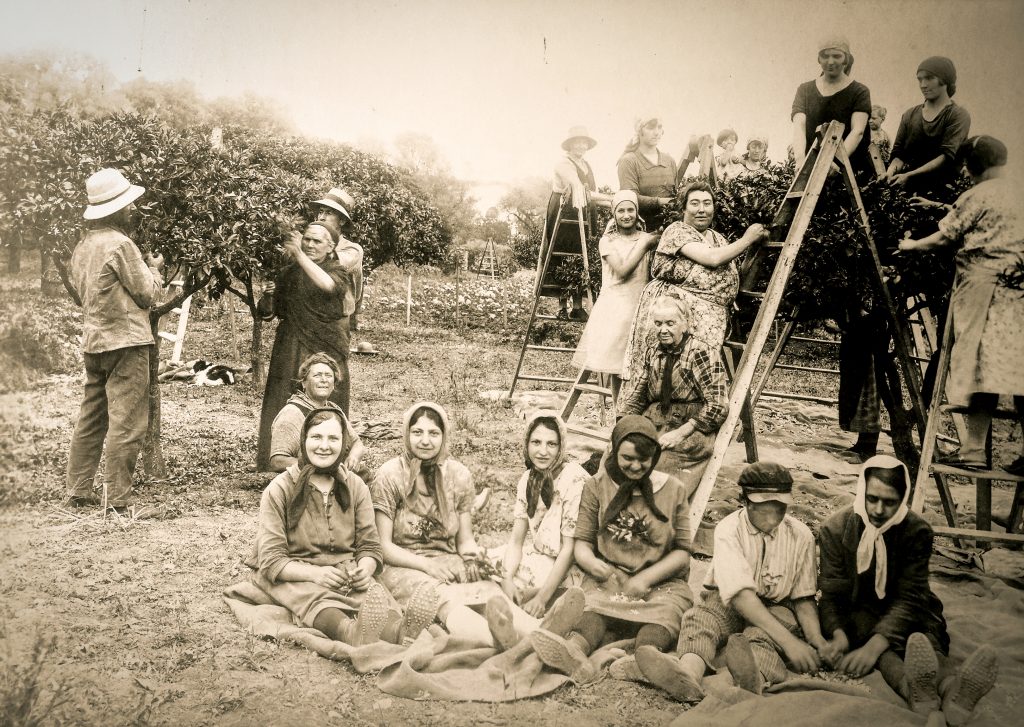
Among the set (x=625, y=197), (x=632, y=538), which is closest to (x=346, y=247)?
(x=625, y=197)

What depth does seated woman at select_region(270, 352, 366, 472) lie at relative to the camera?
11.7 ft

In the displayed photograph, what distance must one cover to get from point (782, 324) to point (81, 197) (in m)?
3.86

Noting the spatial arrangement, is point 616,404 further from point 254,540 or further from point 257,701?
point 257,701

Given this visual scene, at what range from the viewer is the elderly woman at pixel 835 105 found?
11.8 ft

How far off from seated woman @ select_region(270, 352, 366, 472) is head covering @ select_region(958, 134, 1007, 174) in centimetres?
319

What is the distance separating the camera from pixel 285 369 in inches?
149

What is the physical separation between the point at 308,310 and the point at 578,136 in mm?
1630

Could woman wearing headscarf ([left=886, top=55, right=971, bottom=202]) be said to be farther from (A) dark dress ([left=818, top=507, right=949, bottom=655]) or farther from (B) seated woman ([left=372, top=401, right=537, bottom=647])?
(B) seated woman ([left=372, top=401, right=537, bottom=647])

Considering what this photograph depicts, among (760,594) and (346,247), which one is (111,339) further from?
(760,594)

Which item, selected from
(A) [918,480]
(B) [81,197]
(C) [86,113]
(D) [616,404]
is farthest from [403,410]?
(A) [918,480]

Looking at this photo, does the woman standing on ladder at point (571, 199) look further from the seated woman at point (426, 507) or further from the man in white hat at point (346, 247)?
the seated woman at point (426, 507)

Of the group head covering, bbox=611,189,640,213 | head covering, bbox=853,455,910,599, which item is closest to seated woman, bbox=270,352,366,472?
head covering, bbox=611,189,640,213

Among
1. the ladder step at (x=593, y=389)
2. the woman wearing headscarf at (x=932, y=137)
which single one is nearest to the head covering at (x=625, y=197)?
the ladder step at (x=593, y=389)

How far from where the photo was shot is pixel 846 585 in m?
3.19
